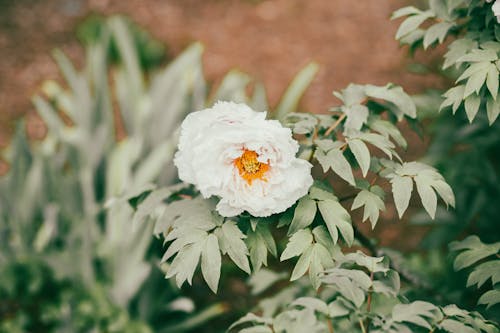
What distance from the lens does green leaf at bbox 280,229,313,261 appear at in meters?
1.31

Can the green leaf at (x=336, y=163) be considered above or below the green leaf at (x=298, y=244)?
above

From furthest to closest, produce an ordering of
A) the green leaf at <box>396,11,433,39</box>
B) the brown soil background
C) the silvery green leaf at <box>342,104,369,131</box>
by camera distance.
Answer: the brown soil background
the green leaf at <box>396,11,433,39</box>
the silvery green leaf at <box>342,104,369,131</box>

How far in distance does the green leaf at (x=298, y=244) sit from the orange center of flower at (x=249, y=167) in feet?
0.49

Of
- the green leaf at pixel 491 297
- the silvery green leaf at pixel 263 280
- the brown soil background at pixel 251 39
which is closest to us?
the green leaf at pixel 491 297

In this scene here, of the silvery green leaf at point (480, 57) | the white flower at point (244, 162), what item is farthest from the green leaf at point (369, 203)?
the silvery green leaf at point (480, 57)

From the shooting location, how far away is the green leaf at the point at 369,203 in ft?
4.40

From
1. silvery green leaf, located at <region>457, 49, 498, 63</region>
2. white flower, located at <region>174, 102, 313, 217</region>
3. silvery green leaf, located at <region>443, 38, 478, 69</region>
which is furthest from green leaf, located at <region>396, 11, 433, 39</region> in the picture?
white flower, located at <region>174, 102, 313, 217</region>

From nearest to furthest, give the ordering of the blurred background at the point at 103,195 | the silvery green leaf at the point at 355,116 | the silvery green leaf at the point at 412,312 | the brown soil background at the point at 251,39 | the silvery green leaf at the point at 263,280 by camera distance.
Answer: the silvery green leaf at the point at 412,312, the silvery green leaf at the point at 355,116, the silvery green leaf at the point at 263,280, the blurred background at the point at 103,195, the brown soil background at the point at 251,39

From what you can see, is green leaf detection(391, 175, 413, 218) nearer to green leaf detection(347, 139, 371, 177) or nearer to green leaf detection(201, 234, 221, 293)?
green leaf detection(347, 139, 371, 177)

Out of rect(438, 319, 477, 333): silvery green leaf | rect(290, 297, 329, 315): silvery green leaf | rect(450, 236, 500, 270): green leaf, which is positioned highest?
rect(290, 297, 329, 315): silvery green leaf

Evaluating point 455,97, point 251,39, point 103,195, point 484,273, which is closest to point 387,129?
point 455,97

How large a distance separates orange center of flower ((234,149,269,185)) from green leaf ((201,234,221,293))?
16 cm

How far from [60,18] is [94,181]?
1.97 m

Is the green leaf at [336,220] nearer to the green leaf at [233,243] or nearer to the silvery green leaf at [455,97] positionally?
the green leaf at [233,243]
